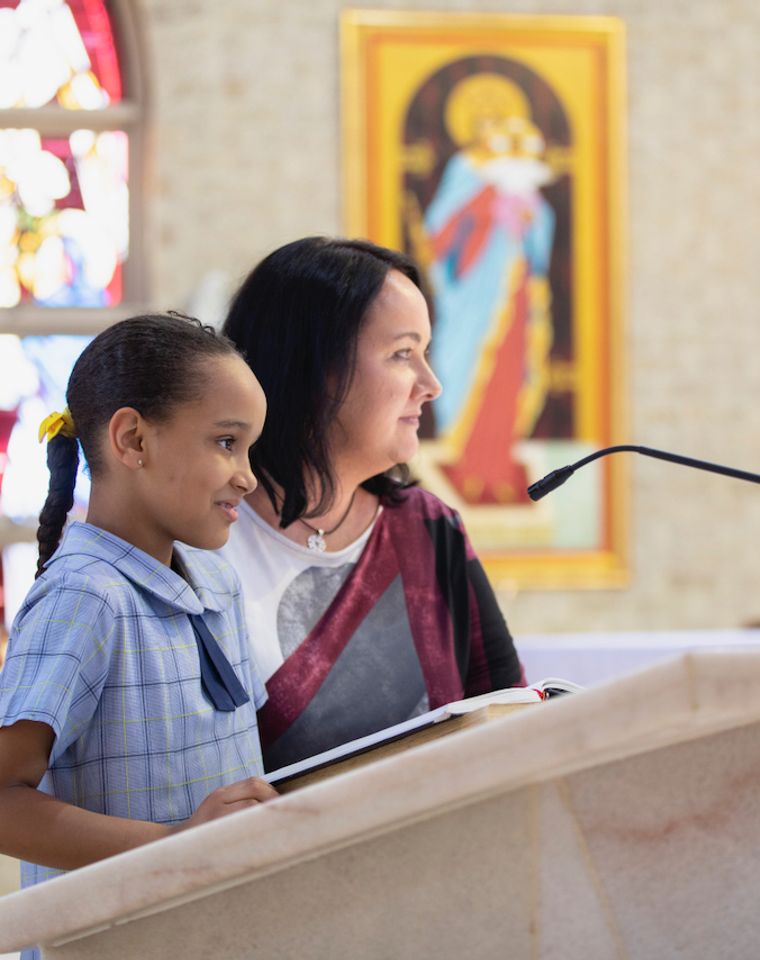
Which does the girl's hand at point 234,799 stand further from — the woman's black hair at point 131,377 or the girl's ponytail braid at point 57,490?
the girl's ponytail braid at point 57,490

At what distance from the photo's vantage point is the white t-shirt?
174 centimetres

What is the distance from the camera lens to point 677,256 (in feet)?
21.4

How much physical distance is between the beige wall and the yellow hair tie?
5.02 m

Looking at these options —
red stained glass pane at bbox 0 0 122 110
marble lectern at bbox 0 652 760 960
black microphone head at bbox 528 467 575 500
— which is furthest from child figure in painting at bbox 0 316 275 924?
red stained glass pane at bbox 0 0 122 110

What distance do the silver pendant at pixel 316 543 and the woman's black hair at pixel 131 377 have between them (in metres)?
0.52

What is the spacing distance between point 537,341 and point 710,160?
4.23 ft

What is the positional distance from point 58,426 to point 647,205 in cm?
557

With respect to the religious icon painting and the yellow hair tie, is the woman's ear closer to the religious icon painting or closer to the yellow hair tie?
the yellow hair tie

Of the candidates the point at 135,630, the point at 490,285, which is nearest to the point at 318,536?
the point at 135,630

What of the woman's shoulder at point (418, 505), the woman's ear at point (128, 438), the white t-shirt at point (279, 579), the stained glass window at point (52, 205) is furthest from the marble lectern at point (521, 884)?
the stained glass window at point (52, 205)

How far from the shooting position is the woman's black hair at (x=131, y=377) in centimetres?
124

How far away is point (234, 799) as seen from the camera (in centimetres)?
94

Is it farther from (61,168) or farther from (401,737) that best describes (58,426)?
(61,168)

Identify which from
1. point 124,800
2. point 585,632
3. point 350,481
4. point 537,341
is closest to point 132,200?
point 537,341
